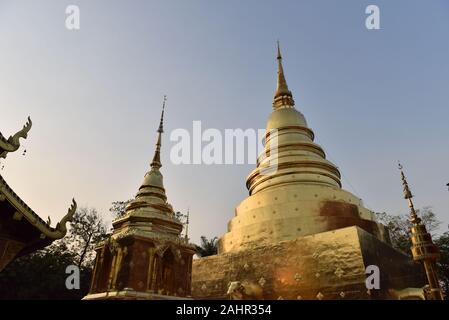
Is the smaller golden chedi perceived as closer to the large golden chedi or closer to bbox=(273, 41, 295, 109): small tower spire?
the large golden chedi

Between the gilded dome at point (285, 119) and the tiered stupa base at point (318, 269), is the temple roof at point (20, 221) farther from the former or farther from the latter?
the gilded dome at point (285, 119)

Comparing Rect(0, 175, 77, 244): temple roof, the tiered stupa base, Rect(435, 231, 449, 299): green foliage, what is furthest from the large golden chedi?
Rect(435, 231, 449, 299): green foliage

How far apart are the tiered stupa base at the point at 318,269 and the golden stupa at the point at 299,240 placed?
0.04 metres

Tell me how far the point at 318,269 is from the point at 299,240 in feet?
4.87

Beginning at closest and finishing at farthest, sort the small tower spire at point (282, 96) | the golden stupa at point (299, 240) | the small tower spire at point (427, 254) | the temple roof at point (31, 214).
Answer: the temple roof at point (31, 214) → the small tower spire at point (427, 254) → the golden stupa at point (299, 240) → the small tower spire at point (282, 96)

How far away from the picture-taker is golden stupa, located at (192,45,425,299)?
12.8 meters

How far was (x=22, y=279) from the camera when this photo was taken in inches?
980

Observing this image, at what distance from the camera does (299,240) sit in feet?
46.9

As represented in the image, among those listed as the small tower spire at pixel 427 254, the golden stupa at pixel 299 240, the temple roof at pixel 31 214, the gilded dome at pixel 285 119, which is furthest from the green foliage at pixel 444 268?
the temple roof at pixel 31 214

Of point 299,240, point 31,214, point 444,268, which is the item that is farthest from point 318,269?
point 444,268

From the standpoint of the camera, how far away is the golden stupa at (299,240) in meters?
12.8

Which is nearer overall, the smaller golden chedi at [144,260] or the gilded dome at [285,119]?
the smaller golden chedi at [144,260]

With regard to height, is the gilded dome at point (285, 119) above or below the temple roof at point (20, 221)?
above

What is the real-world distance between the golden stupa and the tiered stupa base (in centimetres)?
4
